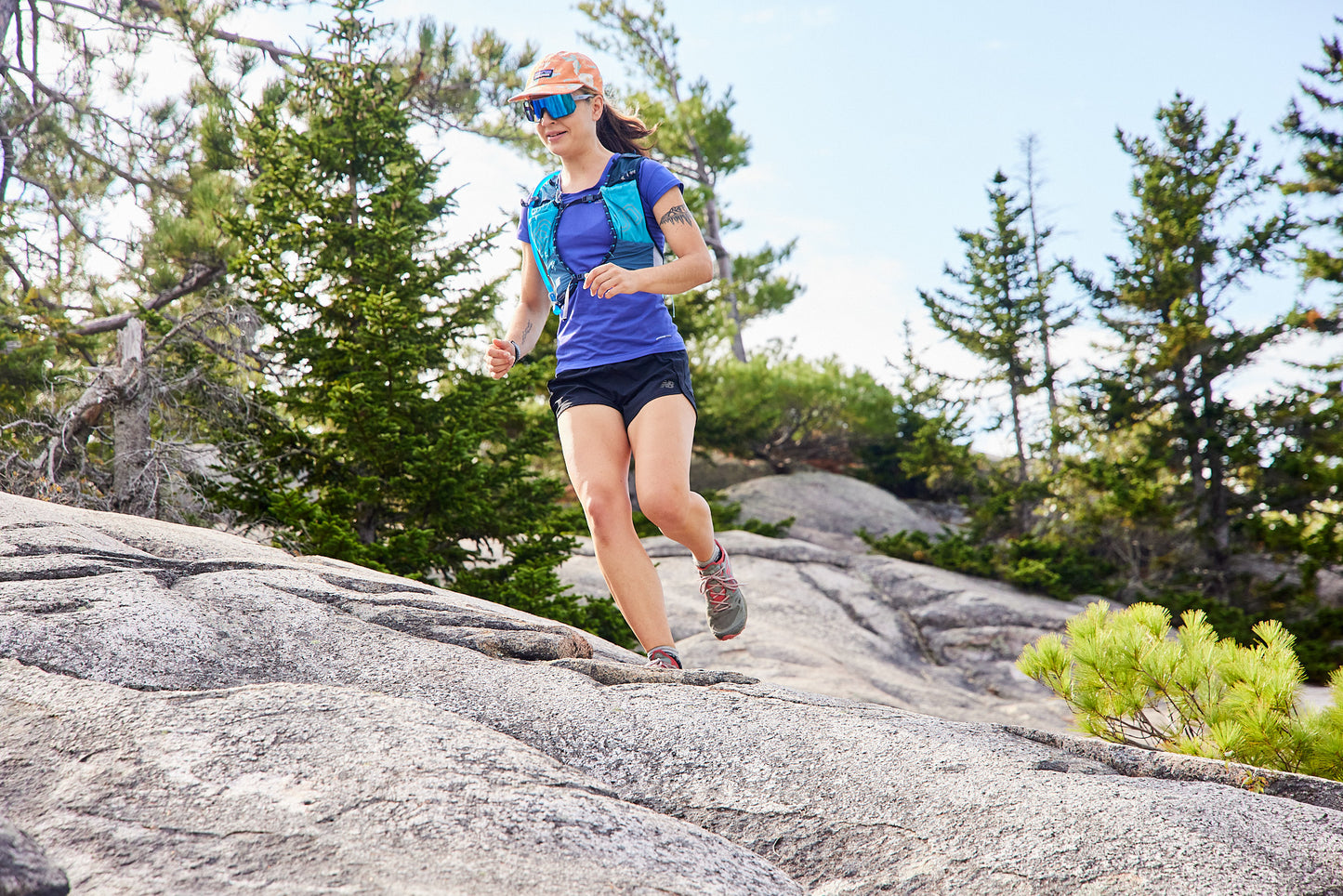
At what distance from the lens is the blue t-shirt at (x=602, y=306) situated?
3578 mm

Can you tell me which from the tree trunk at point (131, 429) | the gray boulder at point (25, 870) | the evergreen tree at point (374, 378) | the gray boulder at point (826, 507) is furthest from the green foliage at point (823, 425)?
the gray boulder at point (25, 870)

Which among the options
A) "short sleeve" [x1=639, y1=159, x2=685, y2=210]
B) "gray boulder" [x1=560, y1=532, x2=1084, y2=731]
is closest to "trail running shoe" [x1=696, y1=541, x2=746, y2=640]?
"short sleeve" [x1=639, y1=159, x2=685, y2=210]

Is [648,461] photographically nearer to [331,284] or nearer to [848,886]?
[848,886]

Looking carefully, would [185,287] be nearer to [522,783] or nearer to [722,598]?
[722,598]

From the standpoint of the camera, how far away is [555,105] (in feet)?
11.6

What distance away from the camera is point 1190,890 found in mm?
1806

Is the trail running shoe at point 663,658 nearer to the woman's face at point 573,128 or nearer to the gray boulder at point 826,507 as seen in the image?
the woman's face at point 573,128

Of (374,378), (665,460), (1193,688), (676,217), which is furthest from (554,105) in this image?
(374,378)

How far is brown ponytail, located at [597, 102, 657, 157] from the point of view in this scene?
12.7 ft

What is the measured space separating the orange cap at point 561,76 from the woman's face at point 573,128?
5cm

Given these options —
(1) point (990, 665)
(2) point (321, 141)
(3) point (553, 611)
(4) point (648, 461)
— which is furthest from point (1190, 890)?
(1) point (990, 665)

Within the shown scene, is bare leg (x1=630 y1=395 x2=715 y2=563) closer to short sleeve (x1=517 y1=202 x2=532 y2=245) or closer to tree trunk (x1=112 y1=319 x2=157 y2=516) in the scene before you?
short sleeve (x1=517 y1=202 x2=532 y2=245)

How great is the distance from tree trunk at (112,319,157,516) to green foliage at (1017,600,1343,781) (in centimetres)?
684

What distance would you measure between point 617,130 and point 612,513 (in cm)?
164
